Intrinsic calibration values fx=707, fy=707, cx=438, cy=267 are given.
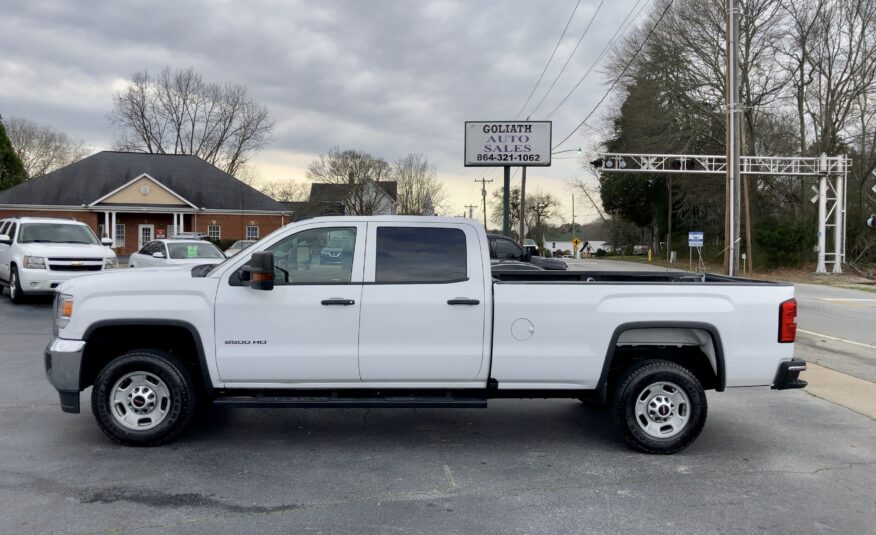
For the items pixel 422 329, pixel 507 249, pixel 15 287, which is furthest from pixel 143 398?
pixel 507 249

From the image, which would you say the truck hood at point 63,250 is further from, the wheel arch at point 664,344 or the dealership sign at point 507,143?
the wheel arch at point 664,344

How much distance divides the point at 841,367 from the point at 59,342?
9.92 metres

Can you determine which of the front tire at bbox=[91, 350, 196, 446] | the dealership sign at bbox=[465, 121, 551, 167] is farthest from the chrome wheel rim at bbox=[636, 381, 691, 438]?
the dealership sign at bbox=[465, 121, 551, 167]

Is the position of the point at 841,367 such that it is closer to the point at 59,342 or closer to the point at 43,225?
the point at 59,342

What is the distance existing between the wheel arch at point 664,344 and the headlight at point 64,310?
424 cm

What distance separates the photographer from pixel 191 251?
1723cm

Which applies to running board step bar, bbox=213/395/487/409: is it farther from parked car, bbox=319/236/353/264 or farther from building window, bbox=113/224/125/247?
building window, bbox=113/224/125/247

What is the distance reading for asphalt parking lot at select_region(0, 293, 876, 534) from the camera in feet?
14.3

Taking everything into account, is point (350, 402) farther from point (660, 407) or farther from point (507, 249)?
point (507, 249)

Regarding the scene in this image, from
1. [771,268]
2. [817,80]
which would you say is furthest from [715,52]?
[771,268]

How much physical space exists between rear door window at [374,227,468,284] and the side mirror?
830mm

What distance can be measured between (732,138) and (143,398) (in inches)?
Result: 947

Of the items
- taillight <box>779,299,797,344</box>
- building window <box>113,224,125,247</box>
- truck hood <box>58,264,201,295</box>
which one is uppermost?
building window <box>113,224,125,247</box>

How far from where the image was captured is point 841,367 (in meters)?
10.1
